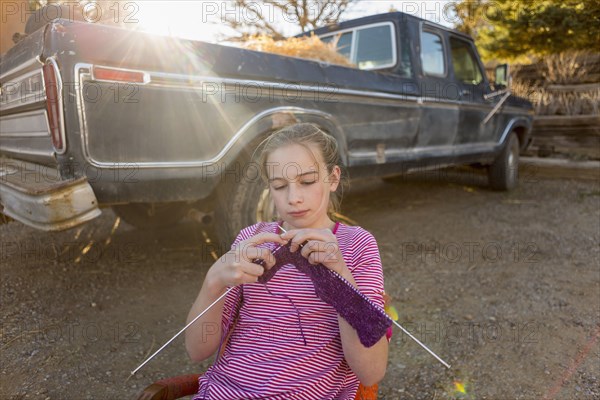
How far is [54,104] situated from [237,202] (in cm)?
A: 120

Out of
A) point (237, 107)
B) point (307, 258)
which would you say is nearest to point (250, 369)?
point (307, 258)

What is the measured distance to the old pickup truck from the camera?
229 centimetres

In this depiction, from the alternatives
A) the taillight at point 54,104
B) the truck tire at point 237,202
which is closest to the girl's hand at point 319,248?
the taillight at point 54,104

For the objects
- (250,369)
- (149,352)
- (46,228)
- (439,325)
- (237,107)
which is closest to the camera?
(250,369)

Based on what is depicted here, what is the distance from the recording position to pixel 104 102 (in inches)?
93.1

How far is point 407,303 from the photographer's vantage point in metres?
2.99

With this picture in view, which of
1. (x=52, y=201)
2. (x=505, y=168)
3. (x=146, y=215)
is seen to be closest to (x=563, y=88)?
(x=505, y=168)

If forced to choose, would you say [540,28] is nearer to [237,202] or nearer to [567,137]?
[567,137]

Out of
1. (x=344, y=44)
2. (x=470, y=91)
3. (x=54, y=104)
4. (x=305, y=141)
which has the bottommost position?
(x=305, y=141)

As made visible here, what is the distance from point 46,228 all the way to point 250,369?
4.97 feet

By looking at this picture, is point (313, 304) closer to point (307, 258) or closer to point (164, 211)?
point (307, 258)

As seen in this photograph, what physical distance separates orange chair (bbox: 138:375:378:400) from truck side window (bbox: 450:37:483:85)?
469 centimetres

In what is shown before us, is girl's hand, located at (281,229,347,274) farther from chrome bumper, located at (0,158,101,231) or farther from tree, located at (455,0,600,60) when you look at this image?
tree, located at (455,0,600,60)

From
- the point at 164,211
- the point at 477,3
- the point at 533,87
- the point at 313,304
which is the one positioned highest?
the point at 477,3
